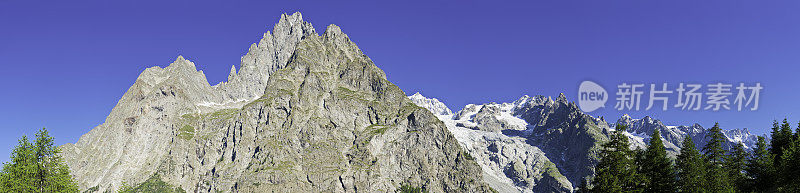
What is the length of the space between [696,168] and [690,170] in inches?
28.9

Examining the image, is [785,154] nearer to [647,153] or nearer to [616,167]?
[647,153]

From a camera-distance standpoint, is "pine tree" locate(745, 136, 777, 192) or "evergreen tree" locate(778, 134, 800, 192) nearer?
"evergreen tree" locate(778, 134, 800, 192)

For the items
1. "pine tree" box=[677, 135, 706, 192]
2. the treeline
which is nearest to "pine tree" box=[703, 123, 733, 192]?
the treeline

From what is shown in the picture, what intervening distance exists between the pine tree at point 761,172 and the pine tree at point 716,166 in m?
3.63

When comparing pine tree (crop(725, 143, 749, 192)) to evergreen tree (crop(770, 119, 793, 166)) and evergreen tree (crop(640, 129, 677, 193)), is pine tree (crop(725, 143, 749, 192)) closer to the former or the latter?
evergreen tree (crop(770, 119, 793, 166))

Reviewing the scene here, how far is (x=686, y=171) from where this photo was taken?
53.3m

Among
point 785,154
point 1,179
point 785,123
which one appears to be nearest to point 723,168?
point 785,123

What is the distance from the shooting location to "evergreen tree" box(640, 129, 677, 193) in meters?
49.2

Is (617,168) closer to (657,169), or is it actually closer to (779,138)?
(657,169)

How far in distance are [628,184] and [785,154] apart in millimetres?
19105

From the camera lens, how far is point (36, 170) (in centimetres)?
3322

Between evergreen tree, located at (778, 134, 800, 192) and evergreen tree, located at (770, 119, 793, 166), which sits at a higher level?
evergreen tree, located at (770, 119, 793, 166)

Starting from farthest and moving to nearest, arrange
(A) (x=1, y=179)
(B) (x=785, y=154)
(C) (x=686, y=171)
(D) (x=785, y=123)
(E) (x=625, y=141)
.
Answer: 1. (D) (x=785, y=123)
2. (C) (x=686, y=171)
3. (B) (x=785, y=154)
4. (E) (x=625, y=141)
5. (A) (x=1, y=179)

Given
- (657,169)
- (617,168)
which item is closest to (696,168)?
(657,169)
